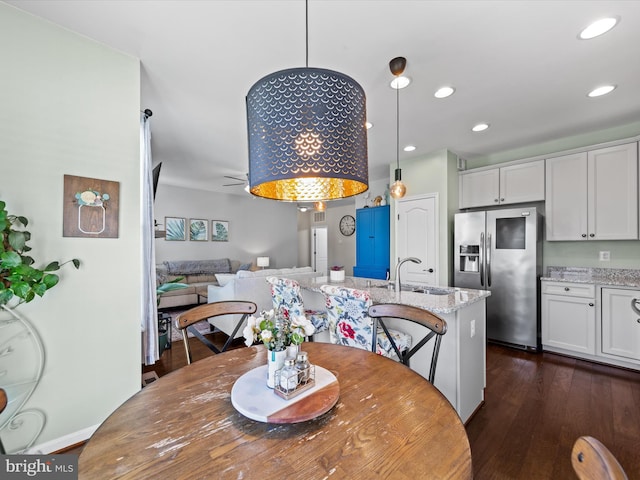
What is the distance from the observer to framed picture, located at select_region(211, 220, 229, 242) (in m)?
7.03

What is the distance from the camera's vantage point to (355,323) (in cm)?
194

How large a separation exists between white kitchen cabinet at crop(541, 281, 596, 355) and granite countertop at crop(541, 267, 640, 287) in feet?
0.37

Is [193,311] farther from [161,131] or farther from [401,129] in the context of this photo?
[401,129]

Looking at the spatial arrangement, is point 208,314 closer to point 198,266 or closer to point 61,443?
point 61,443

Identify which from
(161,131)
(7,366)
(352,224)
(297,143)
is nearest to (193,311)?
(7,366)

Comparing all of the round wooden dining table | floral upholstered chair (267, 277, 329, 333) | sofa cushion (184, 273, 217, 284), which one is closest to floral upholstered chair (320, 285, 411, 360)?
floral upholstered chair (267, 277, 329, 333)

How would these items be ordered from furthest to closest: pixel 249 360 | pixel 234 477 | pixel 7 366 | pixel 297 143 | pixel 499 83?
pixel 499 83, pixel 7 366, pixel 249 360, pixel 297 143, pixel 234 477

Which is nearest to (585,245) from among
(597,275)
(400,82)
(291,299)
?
(597,275)

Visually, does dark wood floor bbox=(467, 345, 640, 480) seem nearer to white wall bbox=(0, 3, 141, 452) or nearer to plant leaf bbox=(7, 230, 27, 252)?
white wall bbox=(0, 3, 141, 452)

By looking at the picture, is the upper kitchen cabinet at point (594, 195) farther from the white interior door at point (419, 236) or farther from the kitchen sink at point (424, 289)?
the kitchen sink at point (424, 289)

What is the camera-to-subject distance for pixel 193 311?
1659 millimetres

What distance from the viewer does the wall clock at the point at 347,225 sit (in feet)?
25.4

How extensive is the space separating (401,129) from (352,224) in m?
4.57

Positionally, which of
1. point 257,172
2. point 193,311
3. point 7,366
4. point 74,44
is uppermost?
point 74,44
